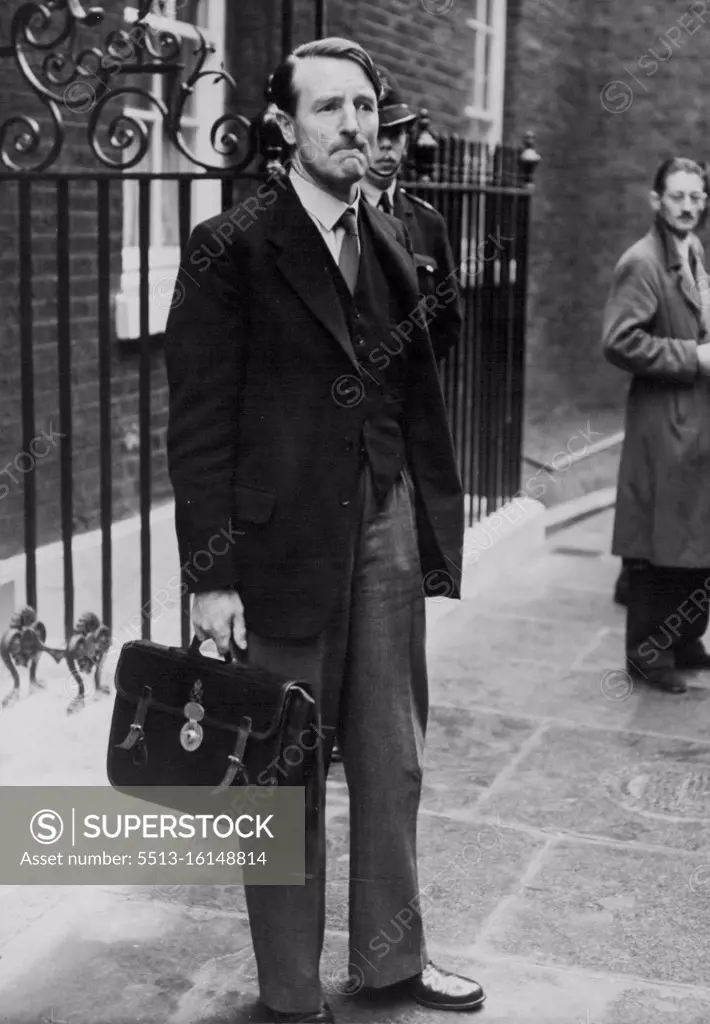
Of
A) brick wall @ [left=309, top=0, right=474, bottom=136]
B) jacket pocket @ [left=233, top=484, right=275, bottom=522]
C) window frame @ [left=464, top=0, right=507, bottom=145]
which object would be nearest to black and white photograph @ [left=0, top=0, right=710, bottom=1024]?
jacket pocket @ [left=233, top=484, right=275, bottom=522]

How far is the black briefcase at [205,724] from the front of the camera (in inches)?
122

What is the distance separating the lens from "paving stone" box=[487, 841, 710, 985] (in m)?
3.80

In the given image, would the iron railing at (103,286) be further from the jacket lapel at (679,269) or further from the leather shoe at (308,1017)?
the leather shoe at (308,1017)

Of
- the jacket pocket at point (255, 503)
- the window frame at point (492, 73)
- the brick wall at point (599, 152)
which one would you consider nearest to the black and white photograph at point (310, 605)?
the jacket pocket at point (255, 503)

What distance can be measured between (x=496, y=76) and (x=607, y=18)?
Answer: 2.73 meters

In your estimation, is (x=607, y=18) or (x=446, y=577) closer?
(x=446, y=577)

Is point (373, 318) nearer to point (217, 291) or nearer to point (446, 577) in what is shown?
point (217, 291)

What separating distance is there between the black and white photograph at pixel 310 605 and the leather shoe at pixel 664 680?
1 centimetres

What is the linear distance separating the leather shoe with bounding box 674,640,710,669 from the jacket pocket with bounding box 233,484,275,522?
11.7 ft

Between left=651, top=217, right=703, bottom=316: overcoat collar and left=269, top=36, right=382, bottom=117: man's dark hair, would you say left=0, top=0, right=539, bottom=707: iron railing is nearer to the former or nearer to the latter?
left=651, top=217, right=703, bottom=316: overcoat collar

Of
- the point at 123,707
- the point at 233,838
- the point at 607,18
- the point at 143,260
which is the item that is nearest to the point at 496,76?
the point at 607,18

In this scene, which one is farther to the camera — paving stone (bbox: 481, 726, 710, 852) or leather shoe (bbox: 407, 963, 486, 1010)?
paving stone (bbox: 481, 726, 710, 852)

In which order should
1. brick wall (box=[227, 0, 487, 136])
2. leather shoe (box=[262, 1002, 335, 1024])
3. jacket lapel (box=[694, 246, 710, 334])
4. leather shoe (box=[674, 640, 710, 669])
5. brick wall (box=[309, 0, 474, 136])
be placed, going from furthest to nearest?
1. brick wall (box=[309, 0, 474, 136])
2. brick wall (box=[227, 0, 487, 136])
3. leather shoe (box=[674, 640, 710, 669])
4. jacket lapel (box=[694, 246, 710, 334])
5. leather shoe (box=[262, 1002, 335, 1024])

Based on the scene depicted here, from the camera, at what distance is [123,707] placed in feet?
10.8
